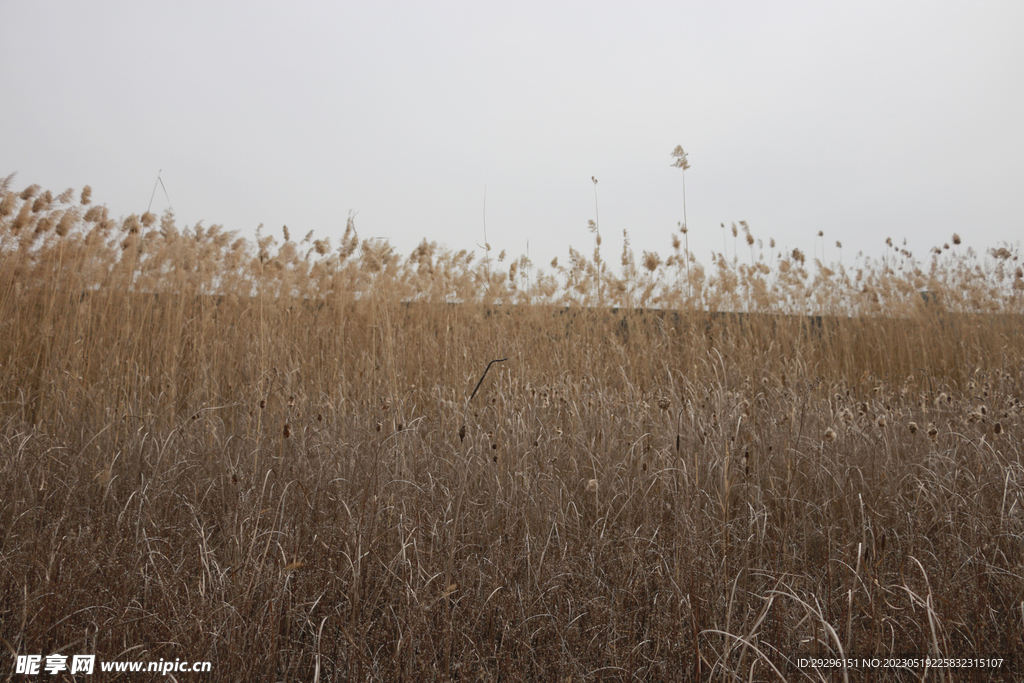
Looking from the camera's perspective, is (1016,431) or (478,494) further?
(1016,431)

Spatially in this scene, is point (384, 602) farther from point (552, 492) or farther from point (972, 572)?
point (972, 572)

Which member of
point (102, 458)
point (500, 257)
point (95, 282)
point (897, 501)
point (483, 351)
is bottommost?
point (897, 501)

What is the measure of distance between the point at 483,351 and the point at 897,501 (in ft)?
7.08

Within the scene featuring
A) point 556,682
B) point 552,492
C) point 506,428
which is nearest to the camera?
point 556,682

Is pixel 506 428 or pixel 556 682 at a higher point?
pixel 506 428

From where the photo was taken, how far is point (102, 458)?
195 cm

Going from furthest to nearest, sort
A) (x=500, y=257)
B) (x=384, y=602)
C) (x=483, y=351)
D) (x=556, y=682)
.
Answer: (x=500, y=257)
(x=483, y=351)
(x=384, y=602)
(x=556, y=682)

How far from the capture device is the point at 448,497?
5.27 feet

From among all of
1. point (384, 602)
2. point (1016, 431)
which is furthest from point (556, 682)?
point (1016, 431)

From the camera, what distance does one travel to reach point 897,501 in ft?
5.49

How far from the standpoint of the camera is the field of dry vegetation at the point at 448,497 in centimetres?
105

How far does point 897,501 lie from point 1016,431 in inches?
45.1

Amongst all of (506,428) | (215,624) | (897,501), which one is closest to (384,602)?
(215,624)

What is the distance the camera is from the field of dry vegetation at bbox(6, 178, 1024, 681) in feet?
3.44
